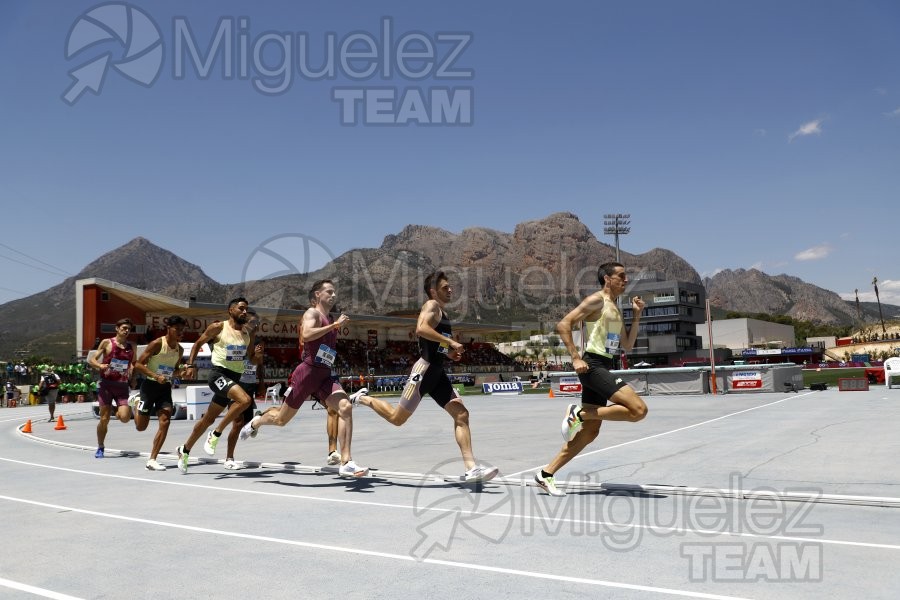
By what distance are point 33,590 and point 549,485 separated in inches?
171

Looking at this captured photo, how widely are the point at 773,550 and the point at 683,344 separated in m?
119

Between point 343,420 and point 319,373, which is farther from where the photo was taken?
point 319,373

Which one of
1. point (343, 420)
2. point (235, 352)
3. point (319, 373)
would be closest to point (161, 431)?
point (235, 352)

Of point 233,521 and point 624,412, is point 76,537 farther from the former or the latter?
point 624,412

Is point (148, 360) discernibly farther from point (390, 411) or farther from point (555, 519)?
point (555, 519)

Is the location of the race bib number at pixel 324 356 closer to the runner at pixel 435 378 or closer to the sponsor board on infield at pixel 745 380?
the runner at pixel 435 378

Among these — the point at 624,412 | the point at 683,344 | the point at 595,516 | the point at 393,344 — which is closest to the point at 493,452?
the point at 624,412

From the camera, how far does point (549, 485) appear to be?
673 centimetres

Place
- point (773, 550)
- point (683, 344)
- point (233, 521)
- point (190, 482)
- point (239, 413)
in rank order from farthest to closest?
point (683, 344), point (239, 413), point (190, 482), point (233, 521), point (773, 550)

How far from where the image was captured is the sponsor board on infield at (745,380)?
1297 inches

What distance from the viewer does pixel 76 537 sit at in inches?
212

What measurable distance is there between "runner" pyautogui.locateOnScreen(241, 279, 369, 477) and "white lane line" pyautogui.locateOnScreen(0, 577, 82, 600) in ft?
13.2

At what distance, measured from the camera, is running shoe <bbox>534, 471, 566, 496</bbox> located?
21.9 feet

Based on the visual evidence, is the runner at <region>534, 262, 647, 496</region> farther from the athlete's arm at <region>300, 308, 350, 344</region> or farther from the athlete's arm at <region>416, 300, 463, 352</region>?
the athlete's arm at <region>300, 308, 350, 344</region>
